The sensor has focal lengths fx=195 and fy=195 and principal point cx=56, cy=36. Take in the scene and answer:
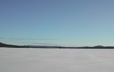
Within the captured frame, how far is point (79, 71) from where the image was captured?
8.82 m

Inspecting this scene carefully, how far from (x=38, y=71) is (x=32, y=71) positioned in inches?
10.4

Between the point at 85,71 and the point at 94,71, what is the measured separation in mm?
399

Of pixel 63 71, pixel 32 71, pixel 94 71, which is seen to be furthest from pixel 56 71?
pixel 94 71

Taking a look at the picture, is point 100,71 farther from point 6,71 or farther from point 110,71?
point 6,71

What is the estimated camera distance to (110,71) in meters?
8.74

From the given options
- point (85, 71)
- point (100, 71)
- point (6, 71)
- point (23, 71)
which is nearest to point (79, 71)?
point (85, 71)

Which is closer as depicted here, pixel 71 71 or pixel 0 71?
pixel 0 71

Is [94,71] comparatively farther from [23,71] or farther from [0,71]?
[0,71]

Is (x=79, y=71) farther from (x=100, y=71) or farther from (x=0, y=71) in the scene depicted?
(x=0, y=71)

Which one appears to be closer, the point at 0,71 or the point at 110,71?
the point at 0,71

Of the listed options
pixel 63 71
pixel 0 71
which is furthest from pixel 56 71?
pixel 0 71

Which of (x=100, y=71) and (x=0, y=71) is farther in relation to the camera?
(x=100, y=71)

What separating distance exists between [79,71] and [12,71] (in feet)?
9.71

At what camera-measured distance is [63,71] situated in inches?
341
